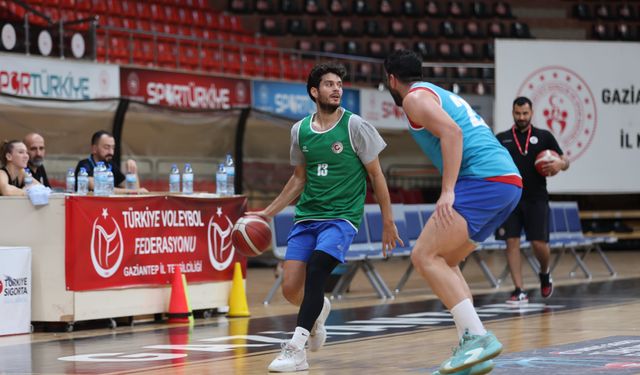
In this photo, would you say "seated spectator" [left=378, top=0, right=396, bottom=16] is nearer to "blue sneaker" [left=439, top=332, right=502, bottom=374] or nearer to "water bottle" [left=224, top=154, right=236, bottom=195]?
"water bottle" [left=224, top=154, right=236, bottom=195]

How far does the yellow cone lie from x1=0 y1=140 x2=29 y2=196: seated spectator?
7.48 feet

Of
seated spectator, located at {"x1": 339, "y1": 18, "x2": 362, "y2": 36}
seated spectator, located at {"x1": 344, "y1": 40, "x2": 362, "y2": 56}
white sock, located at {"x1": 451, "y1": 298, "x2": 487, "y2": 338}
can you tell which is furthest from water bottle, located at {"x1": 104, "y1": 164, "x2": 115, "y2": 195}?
seated spectator, located at {"x1": 339, "y1": 18, "x2": 362, "y2": 36}

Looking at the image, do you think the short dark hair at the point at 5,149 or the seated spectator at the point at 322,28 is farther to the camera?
the seated spectator at the point at 322,28

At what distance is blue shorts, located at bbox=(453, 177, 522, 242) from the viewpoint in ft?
22.1

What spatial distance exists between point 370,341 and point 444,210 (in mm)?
2704

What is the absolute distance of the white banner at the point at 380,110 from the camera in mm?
23359

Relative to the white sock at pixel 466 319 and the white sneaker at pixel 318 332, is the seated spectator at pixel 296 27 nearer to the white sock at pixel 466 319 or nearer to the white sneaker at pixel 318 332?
the white sneaker at pixel 318 332

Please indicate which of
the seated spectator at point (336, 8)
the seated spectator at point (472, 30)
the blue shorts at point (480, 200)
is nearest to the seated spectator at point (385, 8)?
the seated spectator at point (336, 8)

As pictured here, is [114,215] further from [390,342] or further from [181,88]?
[181,88]

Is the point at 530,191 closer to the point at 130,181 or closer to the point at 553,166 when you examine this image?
the point at 553,166

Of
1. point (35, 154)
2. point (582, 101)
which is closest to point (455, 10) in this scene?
point (582, 101)

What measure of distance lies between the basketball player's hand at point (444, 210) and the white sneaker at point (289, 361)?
50.5 inches

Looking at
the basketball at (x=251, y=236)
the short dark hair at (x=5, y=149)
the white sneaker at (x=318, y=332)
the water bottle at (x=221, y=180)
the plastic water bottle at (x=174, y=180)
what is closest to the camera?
the white sneaker at (x=318, y=332)

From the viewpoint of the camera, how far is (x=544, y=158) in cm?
1226
